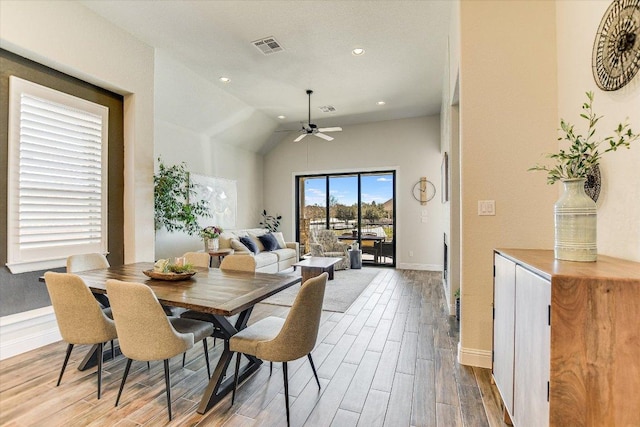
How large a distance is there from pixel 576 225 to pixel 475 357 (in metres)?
1.49

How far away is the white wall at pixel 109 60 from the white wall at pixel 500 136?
141 inches

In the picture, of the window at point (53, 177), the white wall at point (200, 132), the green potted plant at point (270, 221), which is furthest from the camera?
the green potted plant at point (270, 221)

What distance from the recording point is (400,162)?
274 inches

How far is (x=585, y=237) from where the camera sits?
1.49m

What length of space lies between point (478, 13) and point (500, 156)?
1.16 metres

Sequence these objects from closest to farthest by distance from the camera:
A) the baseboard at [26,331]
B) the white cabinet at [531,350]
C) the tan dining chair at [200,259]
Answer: the white cabinet at [531,350] < the baseboard at [26,331] < the tan dining chair at [200,259]

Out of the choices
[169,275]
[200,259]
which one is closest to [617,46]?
[169,275]

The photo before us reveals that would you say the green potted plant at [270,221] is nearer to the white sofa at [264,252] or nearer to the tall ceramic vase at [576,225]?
the white sofa at [264,252]

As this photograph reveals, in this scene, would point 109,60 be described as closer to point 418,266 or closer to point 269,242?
point 269,242

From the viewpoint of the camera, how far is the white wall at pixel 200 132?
15.8ft

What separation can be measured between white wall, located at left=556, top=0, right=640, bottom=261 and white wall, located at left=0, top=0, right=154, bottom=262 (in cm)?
424

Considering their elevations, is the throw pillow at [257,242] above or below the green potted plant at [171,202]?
below

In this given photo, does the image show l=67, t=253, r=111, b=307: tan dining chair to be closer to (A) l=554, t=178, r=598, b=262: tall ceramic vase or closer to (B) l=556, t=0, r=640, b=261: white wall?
(A) l=554, t=178, r=598, b=262: tall ceramic vase

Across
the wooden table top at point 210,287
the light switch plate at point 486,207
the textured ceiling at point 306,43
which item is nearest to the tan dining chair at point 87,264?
the wooden table top at point 210,287
